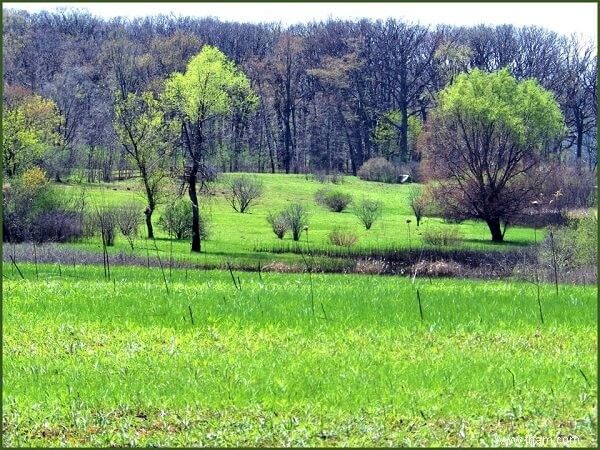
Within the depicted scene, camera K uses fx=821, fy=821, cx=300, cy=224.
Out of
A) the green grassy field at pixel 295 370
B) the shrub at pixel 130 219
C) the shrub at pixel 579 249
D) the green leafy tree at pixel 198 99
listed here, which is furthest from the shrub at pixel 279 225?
the green grassy field at pixel 295 370

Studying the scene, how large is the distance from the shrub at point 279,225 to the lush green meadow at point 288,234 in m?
0.58

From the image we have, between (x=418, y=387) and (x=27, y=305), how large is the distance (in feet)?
25.4

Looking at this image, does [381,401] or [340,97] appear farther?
[340,97]

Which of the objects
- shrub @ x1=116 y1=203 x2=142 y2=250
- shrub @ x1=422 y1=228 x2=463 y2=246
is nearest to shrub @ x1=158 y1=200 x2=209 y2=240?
shrub @ x1=116 y1=203 x2=142 y2=250

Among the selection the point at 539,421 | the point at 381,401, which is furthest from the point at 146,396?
the point at 539,421

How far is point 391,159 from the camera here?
286 ft

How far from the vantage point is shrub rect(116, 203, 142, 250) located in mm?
44547

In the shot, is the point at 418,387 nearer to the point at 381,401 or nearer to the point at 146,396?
the point at 381,401

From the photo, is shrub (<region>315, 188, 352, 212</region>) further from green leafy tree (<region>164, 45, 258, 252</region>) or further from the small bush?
the small bush

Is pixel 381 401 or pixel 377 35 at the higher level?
pixel 377 35

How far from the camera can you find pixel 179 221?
155 ft

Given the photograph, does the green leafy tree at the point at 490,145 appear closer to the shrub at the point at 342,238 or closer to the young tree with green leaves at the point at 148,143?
the shrub at the point at 342,238

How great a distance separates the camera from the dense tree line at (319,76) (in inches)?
3248

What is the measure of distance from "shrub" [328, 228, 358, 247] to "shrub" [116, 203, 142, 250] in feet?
36.1
